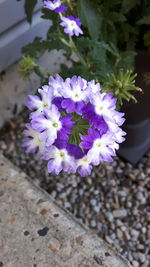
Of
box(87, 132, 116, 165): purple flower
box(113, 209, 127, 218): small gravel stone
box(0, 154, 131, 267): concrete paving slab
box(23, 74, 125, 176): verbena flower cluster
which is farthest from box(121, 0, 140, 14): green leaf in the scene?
box(113, 209, 127, 218): small gravel stone

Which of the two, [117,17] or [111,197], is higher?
[117,17]

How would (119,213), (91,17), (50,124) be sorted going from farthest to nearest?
(119,213) < (91,17) < (50,124)

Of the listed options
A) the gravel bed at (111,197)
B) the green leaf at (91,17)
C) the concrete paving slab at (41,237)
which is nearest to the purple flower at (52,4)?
the green leaf at (91,17)

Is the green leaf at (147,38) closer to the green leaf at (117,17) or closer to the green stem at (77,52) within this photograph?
the green leaf at (117,17)

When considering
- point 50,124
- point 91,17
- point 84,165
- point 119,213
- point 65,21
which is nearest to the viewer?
point 50,124

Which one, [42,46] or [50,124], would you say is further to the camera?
[42,46]

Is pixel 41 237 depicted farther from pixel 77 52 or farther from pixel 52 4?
pixel 52 4

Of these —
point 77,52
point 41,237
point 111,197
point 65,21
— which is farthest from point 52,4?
point 111,197
